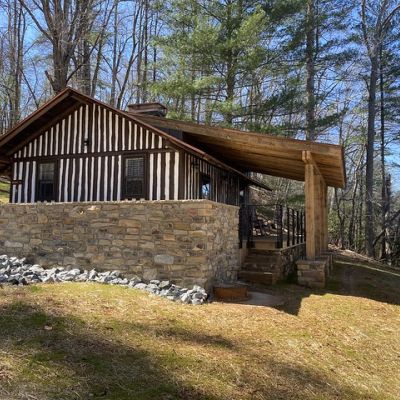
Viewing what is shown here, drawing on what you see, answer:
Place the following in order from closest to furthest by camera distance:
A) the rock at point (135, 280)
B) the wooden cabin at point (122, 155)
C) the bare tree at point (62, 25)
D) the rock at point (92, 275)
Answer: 1. the rock at point (135, 280)
2. the rock at point (92, 275)
3. the wooden cabin at point (122, 155)
4. the bare tree at point (62, 25)

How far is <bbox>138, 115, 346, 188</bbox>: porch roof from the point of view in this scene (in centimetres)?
969

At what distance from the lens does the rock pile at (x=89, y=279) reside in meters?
7.66

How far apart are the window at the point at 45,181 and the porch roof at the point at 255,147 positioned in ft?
10.2

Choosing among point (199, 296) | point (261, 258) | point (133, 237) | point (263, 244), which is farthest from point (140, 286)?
point (263, 244)

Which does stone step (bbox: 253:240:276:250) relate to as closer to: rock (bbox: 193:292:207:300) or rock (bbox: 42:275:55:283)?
rock (bbox: 193:292:207:300)

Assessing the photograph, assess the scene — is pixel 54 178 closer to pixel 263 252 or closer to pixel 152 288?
pixel 152 288

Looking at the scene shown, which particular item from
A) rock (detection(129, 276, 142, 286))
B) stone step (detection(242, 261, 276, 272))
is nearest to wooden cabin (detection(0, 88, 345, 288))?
stone step (detection(242, 261, 276, 272))

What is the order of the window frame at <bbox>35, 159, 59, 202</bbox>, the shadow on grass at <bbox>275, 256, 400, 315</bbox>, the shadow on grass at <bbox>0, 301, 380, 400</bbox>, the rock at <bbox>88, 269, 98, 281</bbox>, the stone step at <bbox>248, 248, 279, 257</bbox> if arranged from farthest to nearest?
the window frame at <bbox>35, 159, 59, 202</bbox>, the stone step at <bbox>248, 248, 279, 257</bbox>, the shadow on grass at <bbox>275, 256, 400, 315</bbox>, the rock at <bbox>88, 269, 98, 281</bbox>, the shadow on grass at <bbox>0, 301, 380, 400</bbox>

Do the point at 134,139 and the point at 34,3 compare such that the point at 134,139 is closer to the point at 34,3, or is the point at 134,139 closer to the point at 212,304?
the point at 212,304

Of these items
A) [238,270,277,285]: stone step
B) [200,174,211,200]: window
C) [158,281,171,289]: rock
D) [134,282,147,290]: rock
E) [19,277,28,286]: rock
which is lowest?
[238,270,277,285]: stone step

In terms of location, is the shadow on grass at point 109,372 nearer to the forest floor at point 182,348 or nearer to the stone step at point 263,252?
the forest floor at point 182,348

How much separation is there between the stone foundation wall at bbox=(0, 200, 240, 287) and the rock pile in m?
0.16

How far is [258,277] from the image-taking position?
34.3 ft

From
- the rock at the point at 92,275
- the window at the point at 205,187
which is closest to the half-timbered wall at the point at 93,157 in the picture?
the window at the point at 205,187
